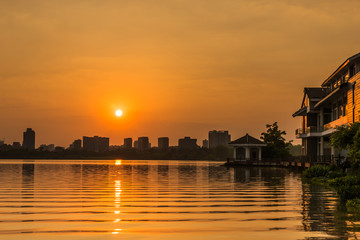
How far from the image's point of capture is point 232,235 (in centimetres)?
1361

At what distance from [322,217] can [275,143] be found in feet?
286

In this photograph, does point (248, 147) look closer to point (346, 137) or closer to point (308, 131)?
point (308, 131)

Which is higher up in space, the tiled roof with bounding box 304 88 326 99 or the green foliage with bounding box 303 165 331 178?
the tiled roof with bounding box 304 88 326 99

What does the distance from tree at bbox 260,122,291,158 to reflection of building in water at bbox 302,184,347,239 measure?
256 ft

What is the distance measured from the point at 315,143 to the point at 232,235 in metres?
64.6

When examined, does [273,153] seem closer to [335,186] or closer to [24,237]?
[335,186]

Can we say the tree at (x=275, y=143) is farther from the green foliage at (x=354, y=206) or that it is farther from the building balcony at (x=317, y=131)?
the green foliage at (x=354, y=206)

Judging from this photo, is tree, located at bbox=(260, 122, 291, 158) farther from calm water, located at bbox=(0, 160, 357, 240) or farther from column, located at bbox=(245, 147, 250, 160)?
calm water, located at bbox=(0, 160, 357, 240)

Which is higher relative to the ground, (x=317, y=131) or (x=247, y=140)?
(x=317, y=131)

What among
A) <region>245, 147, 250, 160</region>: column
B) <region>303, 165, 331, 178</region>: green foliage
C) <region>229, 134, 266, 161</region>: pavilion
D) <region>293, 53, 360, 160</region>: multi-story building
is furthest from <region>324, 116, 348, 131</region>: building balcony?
<region>245, 147, 250, 160</region>: column

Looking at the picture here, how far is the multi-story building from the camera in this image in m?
52.4

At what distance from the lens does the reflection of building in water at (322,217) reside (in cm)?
1450

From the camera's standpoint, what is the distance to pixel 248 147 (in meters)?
100

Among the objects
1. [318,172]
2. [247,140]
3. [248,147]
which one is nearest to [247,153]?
[248,147]
